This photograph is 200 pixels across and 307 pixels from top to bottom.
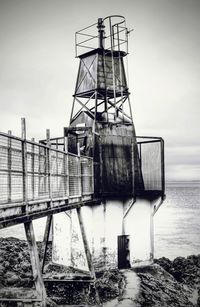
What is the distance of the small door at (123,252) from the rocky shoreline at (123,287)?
1.36 ft

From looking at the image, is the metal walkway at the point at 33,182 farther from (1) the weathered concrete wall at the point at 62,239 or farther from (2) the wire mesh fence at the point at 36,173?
(1) the weathered concrete wall at the point at 62,239

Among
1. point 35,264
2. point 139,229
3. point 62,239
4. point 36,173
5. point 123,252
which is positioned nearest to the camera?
point 35,264

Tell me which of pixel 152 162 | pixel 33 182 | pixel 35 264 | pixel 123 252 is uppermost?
pixel 152 162

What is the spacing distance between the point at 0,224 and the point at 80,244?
8.75m

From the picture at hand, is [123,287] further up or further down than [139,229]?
further down

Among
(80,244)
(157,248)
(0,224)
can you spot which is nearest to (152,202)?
(80,244)

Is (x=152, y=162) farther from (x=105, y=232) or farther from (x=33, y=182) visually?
(x=33, y=182)

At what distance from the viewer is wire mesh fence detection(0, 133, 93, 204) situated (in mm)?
7180

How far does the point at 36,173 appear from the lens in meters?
8.46

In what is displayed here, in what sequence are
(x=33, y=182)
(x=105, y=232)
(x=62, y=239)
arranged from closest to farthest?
(x=33, y=182) → (x=105, y=232) → (x=62, y=239)

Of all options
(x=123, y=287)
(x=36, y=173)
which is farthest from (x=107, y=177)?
(x=36, y=173)

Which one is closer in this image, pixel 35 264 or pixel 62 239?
pixel 35 264

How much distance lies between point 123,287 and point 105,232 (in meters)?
2.55

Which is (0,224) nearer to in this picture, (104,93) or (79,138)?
(79,138)
